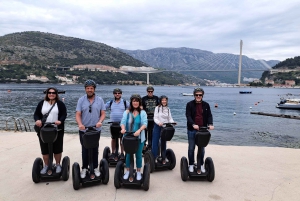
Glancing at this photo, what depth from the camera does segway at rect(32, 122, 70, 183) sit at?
145 inches

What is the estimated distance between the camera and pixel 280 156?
6.01m

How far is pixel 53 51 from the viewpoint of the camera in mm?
129000

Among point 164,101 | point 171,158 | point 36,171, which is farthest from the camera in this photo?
point 171,158

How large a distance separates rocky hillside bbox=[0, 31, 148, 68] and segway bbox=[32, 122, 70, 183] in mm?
117786

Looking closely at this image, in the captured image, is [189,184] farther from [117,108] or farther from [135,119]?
[117,108]

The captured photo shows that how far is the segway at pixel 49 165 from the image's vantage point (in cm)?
368

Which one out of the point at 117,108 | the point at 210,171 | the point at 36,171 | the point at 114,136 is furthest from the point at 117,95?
the point at 210,171

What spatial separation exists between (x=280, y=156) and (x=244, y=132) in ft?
39.0

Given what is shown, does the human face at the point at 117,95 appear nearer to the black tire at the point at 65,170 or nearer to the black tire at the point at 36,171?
the black tire at the point at 65,170

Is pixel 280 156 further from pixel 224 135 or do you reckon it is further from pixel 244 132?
pixel 244 132

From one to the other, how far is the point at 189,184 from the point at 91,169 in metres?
1.72

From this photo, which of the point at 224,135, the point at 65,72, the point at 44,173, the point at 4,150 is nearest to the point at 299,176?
the point at 44,173

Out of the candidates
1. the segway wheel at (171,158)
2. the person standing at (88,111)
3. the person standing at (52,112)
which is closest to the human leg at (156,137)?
the segway wheel at (171,158)

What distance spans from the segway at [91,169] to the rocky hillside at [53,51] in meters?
118
